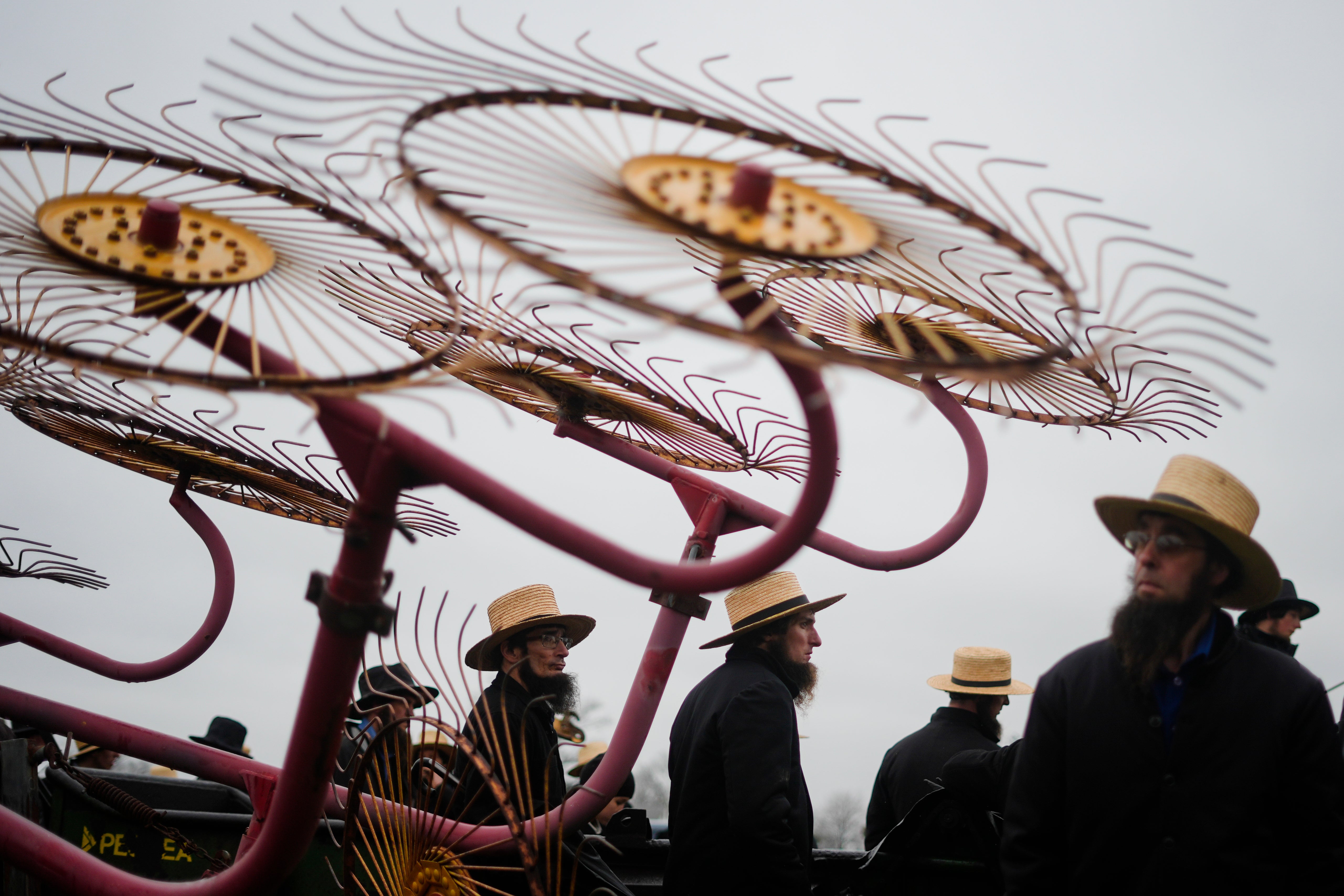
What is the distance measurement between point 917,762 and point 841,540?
2.00 meters

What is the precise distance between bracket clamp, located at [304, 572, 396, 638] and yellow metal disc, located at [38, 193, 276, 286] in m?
0.66

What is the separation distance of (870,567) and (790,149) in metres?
2.33

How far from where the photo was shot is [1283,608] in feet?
19.6

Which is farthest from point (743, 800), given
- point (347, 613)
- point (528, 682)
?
point (347, 613)

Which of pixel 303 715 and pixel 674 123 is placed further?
pixel 303 715

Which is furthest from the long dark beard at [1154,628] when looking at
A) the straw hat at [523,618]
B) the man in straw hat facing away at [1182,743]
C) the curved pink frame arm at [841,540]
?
the straw hat at [523,618]

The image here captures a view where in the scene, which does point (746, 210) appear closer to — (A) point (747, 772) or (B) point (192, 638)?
(A) point (747, 772)

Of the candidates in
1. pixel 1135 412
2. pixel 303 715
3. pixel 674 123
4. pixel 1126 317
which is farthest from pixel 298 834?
pixel 1135 412

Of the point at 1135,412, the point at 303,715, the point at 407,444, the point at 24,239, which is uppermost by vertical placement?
the point at 1135,412

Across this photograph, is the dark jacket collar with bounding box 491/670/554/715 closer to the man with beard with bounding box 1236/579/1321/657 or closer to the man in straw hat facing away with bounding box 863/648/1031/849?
the man in straw hat facing away with bounding box 863/648/1031/849

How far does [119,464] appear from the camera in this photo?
184 inches

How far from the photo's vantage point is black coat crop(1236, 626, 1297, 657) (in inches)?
214

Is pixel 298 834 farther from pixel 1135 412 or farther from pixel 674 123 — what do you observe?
pixel 1135 412

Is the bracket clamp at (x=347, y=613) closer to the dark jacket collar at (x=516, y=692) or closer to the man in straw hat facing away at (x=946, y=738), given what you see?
the dark jacket collar at (x=516, y=692)
